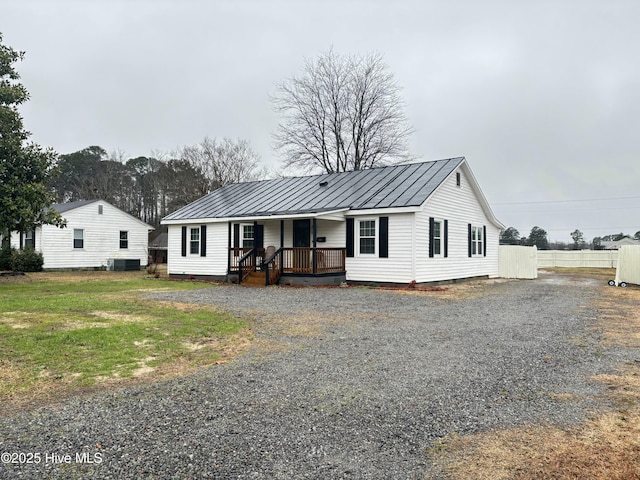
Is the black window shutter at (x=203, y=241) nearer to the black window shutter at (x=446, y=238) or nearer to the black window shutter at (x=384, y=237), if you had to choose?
the black window shutter at (x=384, y=237)

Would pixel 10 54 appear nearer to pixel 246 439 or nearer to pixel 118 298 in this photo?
pixel 118 298

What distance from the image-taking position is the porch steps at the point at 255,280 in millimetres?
16859

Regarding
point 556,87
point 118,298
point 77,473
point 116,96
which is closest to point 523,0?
point 556,87

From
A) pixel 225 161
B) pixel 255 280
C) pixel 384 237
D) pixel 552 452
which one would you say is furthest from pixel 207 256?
pixel 225 161

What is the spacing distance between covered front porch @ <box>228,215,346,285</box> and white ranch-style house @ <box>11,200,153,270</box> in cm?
1227

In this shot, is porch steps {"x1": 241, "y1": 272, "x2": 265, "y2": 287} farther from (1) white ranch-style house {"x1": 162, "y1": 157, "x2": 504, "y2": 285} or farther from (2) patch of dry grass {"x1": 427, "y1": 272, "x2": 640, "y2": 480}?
(2) patch of dry grass {"x1": 427, "y1": 272, "x2": 640, "y2": 480}

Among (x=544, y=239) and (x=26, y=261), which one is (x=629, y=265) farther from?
(x=544, y=239)

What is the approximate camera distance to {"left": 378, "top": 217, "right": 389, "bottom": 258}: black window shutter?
16297mm

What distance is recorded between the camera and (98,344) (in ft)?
20.4

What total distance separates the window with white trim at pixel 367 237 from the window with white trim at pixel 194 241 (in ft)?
26.4

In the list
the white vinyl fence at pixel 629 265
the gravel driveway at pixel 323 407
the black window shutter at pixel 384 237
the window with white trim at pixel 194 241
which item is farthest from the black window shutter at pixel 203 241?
the white vinyl fence at pixel 629 265

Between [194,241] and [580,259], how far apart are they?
29629 millimetres

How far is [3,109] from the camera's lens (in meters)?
15.6

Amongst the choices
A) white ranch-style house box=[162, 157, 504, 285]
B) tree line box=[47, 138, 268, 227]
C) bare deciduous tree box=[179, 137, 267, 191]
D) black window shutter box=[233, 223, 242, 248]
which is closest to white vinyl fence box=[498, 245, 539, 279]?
white ranch-style house box=[162, 157, 504, 285]
